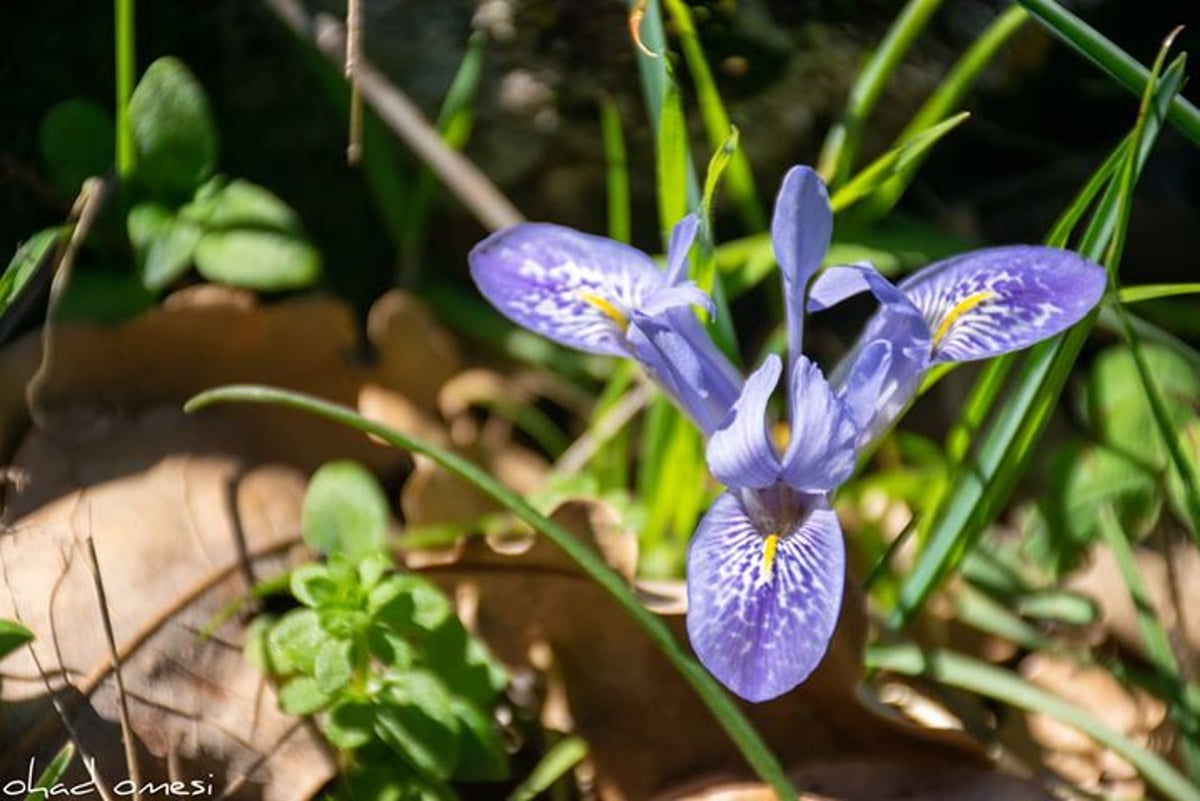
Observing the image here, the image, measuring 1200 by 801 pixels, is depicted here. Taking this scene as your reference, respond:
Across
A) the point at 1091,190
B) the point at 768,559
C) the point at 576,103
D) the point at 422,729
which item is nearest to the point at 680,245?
the point at 768,559

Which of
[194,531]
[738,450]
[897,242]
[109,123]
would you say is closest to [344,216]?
[109,123]

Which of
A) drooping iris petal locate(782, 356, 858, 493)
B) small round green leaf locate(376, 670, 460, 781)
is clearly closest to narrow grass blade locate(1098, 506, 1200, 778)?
drooping iris petal locate(782, 356, 858, 493)

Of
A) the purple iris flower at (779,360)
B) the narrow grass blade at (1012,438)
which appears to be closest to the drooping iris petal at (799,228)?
the purple iris flower at (779,360)

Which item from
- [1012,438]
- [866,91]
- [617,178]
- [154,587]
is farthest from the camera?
[617,178]

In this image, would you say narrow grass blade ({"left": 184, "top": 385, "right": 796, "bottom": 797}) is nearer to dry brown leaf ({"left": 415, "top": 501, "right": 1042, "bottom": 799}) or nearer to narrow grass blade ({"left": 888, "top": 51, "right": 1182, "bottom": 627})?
dry brown leaf ({"left": 415, "top": 501, "right": 1042, "bottom": 799})

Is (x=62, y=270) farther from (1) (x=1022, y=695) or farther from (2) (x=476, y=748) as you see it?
(1) (x=1022, y=695)

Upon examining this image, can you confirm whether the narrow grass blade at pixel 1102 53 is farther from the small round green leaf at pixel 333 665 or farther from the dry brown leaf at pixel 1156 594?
the small round green leaf at pixel 333 665

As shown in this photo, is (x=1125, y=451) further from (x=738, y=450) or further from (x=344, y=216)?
(x=344, y=216)
